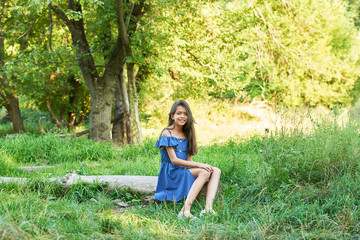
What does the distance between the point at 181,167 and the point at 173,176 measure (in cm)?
15

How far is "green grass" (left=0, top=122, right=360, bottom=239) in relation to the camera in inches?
127

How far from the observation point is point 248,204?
13.7ft

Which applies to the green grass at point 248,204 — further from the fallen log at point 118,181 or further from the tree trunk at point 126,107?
the tree trunk at point 126,107

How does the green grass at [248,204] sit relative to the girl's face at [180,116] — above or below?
below

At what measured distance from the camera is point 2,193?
4.36 meters

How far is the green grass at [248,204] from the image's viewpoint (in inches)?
127

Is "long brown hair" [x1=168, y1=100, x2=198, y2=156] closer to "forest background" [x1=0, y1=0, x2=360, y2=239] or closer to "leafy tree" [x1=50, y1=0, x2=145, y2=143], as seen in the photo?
"forest background" [x1=0, y1=0, x2=360, y2=239]

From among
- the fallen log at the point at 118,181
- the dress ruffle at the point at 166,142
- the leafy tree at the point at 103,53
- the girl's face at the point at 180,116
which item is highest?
the leafy tree at the point at 103,53

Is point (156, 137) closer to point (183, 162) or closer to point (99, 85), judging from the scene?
point (99, 85)

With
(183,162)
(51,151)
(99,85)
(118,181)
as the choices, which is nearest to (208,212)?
(183,162)

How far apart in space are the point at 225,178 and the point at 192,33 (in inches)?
252

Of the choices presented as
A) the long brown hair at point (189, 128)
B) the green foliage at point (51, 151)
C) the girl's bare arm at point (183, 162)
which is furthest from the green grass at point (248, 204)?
the green foliage at point (51, 151)

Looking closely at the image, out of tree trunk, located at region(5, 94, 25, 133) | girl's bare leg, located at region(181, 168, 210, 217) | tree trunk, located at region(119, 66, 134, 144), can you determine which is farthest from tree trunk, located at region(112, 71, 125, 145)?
girl's bare leg, located at region(181, 168, 210, 217)

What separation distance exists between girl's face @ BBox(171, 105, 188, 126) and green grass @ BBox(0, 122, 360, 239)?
1.03m
